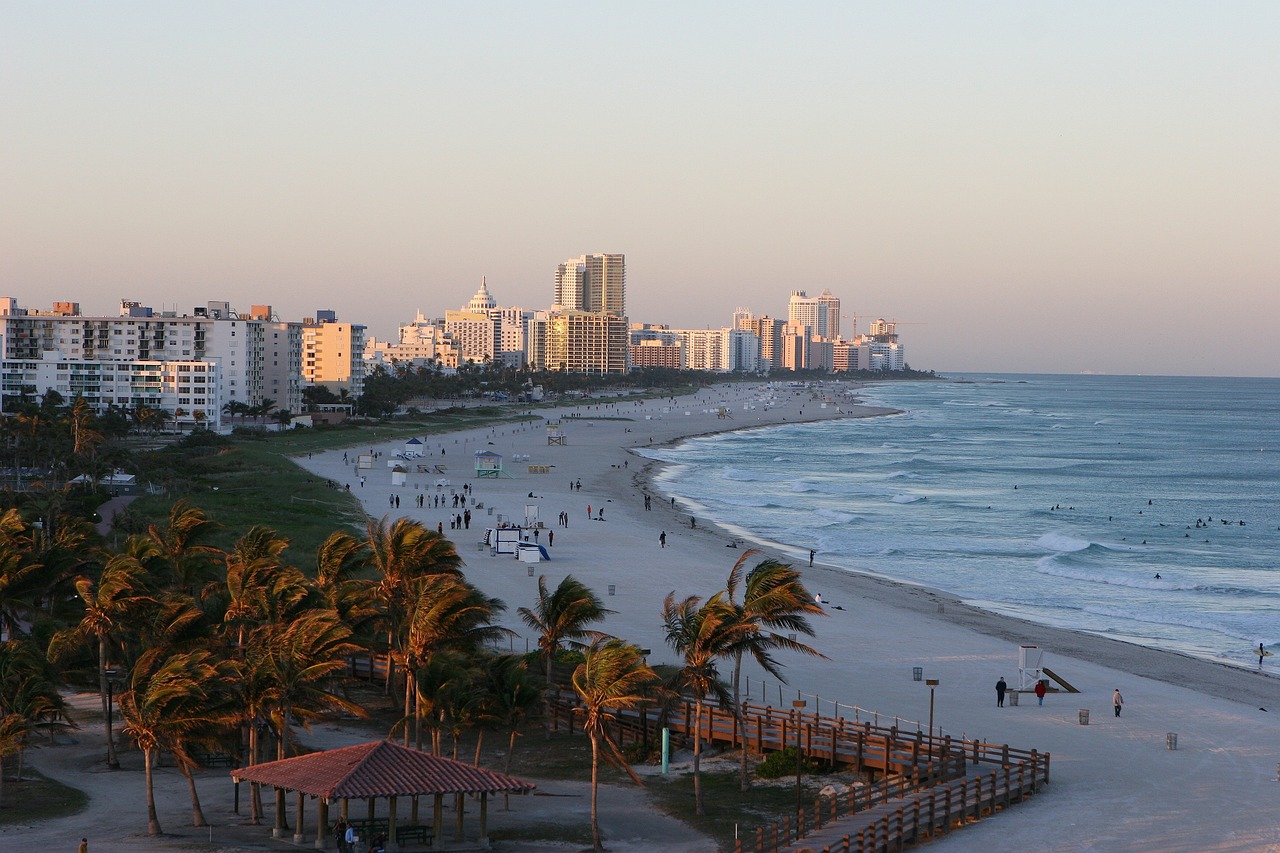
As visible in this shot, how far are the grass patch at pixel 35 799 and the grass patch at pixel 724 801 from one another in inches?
387

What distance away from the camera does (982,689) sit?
32406 millimetres

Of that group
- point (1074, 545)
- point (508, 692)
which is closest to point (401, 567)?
point (508, 692)

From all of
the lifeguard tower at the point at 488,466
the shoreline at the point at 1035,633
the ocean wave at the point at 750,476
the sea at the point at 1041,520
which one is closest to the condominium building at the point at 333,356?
the sea at the point at 1041,520

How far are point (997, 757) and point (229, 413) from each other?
11115 cm

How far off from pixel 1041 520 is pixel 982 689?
4463 centimetres

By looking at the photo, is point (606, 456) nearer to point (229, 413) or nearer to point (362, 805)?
point (229, 413)

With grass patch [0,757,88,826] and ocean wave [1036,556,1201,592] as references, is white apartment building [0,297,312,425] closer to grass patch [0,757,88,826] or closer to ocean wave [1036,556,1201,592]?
ocean wave [1036,556,1201,592]

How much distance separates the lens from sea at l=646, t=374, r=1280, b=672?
48375 millimetres

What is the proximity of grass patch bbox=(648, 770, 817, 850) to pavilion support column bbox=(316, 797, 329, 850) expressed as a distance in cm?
568

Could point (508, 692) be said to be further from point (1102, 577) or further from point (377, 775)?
point (1102, 577)

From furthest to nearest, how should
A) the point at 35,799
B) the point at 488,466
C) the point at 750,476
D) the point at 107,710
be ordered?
the point at 750,476 < the point at 488,466 < the point at 107,710 < the point at 35,799

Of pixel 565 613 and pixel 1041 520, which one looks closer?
pixel 565 613

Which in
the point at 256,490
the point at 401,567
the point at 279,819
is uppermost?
the point at 401,567

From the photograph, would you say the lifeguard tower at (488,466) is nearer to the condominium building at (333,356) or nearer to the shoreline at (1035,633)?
the shoreline at (1035,633)
